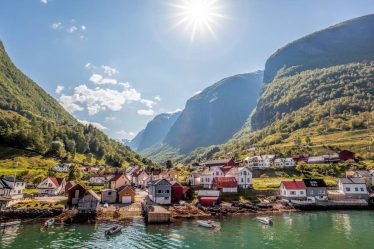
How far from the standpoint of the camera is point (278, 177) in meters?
137

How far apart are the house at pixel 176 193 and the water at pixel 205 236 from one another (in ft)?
72.7

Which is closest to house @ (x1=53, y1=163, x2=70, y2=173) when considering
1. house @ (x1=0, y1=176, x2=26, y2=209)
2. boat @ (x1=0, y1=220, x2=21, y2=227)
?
house @ (x1=0, y1=176, x2=26, y2=209)

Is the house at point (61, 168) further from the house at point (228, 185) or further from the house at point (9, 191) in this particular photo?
the house at point (228, 185)

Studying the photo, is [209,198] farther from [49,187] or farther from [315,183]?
[49,187]

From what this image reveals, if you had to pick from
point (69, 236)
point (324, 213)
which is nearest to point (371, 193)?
point (324, 213)

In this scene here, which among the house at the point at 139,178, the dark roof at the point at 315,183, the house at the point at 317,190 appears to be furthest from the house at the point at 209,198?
the house at the point at 139,178

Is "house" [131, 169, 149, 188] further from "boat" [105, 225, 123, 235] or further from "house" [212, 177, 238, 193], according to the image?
"boat" [105, 225, 123, 235]

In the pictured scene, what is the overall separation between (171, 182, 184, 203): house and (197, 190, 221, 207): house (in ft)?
20.2

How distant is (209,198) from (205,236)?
33.9 m

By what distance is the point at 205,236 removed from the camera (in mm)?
54969

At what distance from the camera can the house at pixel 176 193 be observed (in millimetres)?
91312

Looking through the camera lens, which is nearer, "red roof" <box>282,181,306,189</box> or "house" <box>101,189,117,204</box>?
"house" <box>101,189,117,204</box>

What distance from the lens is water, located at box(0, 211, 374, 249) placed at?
4966 centimetres

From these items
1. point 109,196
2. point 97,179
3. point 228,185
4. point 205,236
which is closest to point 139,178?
point 97,179
